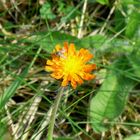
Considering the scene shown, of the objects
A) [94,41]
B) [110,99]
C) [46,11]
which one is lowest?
[110,99]

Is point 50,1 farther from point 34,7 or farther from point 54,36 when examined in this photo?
point 54,36

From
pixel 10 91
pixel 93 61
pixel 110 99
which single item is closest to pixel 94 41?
pixel 93 61

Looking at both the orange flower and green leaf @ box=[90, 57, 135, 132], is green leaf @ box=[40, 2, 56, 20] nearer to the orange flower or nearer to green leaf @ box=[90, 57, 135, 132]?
green leaf @ box=[90, 57, 135, 132]

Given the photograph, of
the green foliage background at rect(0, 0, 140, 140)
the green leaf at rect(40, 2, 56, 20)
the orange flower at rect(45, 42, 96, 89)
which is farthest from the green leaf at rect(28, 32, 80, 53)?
the orange flower at rect(45, 42, 96, 89)

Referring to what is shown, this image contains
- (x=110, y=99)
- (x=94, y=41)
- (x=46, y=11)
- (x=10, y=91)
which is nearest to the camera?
(x=10, y=91)

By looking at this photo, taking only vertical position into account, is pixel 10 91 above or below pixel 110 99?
above

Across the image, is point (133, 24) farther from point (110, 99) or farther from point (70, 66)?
point (70, 66)
